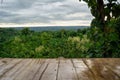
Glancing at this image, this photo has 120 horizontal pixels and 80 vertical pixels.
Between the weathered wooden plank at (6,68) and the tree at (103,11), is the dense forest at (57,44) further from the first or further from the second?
the weathered wooden plank at (6,68)

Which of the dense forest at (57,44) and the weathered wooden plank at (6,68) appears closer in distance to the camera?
the weathered wooden plank at (6,68)

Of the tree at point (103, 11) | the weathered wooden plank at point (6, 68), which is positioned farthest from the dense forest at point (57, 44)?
the weathered wooden plank at point (6, 68)

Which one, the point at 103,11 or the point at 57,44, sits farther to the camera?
the point at 57,44

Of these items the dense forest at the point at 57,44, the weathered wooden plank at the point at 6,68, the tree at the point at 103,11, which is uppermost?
the tree at the point at 103,11

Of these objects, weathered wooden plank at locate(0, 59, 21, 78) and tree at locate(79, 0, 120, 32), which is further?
tree at locate(79, 0, 120, 32)

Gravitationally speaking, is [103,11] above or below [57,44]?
above

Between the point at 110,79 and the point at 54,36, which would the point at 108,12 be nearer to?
the point at 110,79

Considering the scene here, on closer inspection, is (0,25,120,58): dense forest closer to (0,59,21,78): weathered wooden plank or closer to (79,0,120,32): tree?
(79,0,120,32): tree

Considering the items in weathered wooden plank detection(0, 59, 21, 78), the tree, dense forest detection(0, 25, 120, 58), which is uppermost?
the tree

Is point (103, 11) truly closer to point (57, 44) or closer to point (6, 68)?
point (6, 68)

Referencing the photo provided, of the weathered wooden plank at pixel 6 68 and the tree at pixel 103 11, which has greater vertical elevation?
the tree at pixel 103 11

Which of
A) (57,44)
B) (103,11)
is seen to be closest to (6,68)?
(103,11)

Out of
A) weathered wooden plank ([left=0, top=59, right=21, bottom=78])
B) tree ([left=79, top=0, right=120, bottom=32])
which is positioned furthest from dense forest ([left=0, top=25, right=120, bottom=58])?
weathered wooden plank ([left=0, top=59, right=21, bottom=78])

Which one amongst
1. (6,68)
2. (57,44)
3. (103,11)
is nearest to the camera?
(6,68)
